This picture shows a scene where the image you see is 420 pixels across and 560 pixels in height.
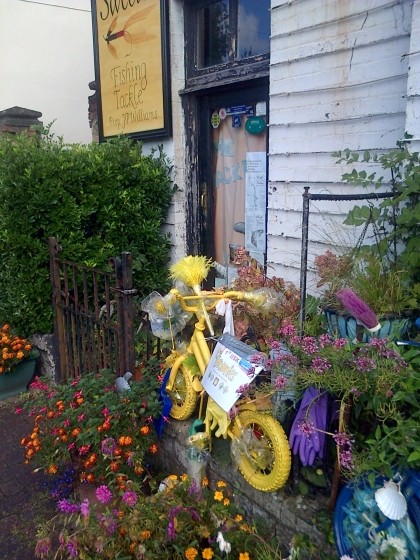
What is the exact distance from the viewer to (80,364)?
13.2 ft

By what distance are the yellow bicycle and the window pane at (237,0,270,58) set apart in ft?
6.95

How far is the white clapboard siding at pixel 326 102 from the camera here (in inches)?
116

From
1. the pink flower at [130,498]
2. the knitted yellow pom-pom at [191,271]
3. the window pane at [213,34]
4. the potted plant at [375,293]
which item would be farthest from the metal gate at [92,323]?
the window pane at [213,34]

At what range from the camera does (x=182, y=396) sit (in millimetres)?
2992

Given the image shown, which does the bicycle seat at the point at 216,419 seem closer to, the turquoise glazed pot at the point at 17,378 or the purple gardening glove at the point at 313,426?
the purple gardening glove at the point at 313,426

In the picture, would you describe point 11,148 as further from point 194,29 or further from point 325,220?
point 325,220

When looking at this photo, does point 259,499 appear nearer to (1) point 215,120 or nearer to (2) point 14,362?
(2) point 14,362

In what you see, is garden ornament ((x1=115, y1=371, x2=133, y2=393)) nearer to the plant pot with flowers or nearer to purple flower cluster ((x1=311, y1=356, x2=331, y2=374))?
purple flower cluster ((x1=311, y1=356, x2=331, y2=374))

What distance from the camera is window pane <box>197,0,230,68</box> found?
4320mm

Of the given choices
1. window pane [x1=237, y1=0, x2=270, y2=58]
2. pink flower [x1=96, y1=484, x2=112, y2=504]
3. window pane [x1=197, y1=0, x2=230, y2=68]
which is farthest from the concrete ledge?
window pane [x1=197, y1=0, x2=230, y2=68]

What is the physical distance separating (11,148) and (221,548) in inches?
147

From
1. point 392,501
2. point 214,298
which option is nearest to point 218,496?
point 392,501

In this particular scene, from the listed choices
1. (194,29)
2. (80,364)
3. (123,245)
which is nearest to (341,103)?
(194,29)

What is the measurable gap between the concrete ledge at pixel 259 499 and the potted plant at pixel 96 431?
17cm
